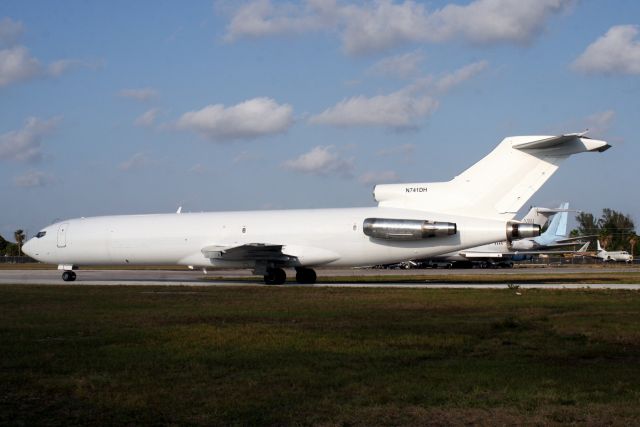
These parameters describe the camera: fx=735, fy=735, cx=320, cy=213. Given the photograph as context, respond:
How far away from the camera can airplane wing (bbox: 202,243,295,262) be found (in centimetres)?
3048

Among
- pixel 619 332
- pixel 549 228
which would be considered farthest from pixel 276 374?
pixel 549 228

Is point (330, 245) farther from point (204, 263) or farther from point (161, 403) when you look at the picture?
point (161, 403)

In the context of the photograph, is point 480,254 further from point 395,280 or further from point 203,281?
point 203,281

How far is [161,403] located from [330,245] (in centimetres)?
2270

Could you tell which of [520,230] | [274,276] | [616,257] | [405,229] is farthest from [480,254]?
[616,257]

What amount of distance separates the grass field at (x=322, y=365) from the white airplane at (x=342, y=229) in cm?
877

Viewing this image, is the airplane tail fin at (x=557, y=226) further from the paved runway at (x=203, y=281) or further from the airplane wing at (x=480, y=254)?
the paved runway at (x=203, y=281)

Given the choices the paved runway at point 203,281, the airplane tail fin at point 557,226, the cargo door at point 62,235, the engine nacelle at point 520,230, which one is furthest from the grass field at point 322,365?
the airplane tail fin at point 557,226

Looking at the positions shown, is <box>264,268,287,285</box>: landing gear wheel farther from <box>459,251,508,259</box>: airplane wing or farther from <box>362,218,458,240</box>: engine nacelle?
<box>459,251,508,259</box>: airplane wing

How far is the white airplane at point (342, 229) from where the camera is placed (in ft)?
88.2

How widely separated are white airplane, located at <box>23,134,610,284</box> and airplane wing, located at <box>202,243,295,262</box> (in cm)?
4

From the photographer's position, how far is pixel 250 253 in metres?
31.0

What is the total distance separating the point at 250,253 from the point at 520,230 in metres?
11.2

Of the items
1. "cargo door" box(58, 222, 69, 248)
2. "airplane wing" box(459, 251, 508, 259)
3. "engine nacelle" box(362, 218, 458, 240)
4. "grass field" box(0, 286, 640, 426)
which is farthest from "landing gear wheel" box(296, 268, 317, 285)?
"airplane wing" box(459, 251, 508, 259)
